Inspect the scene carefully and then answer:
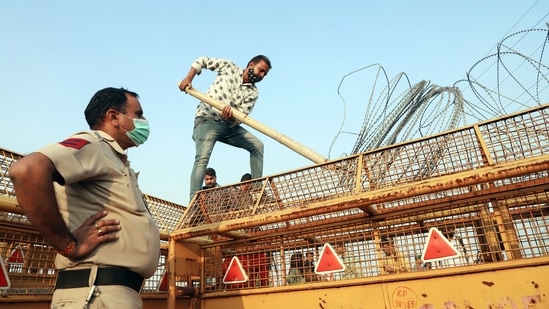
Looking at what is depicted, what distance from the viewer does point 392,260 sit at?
2.85 m

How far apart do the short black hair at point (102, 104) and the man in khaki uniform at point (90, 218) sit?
11 centimetres

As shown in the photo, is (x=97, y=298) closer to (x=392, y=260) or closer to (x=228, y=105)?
(x=392, y=260)

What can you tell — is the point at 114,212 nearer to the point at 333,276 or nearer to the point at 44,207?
the point at 44,207

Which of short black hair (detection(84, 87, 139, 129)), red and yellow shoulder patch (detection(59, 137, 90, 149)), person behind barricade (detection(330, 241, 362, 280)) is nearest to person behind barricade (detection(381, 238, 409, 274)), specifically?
person behind barricade (detection(330, 241, 362, 280))

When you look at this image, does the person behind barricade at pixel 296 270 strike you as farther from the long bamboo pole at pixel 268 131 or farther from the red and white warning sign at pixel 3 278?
the red and white warning sign at pixel 3 278

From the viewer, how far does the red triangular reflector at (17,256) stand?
7.85 feet

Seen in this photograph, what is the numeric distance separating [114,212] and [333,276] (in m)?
1.93

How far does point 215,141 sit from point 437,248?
2697 millimetres

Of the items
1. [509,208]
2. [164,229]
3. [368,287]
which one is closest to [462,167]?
[509,208]

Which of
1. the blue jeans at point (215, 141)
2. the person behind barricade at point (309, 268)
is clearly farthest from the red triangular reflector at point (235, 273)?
the blue jeans at point (215, 141)

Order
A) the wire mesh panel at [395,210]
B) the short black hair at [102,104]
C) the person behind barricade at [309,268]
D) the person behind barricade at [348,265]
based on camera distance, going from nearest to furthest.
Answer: the short black hair at [102,104], the wire mesh panel at [395,210], the person behind barricade at [348,265], the person behind barricade at [309,268]

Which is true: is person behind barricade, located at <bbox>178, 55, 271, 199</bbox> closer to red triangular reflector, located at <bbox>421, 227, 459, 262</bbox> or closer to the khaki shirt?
red triangular reflector, located at <bbox>421, 227, 459, 262</bbox>

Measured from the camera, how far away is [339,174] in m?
2.91

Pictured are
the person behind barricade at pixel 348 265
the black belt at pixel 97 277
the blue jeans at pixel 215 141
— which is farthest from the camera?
the blue jeans at pixel 215 141
